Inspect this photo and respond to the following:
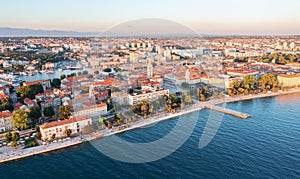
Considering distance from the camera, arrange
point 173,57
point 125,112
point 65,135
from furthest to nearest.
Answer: point 173,57 → point 125,112 → point 65,135

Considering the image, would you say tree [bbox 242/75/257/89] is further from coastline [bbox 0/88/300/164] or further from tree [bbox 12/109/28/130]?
tree [bbox 12/109/28/130]

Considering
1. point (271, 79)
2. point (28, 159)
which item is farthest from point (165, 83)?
point (28, 159)

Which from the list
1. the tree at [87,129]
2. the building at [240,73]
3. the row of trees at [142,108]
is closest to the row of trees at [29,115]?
the tree at [87,129]

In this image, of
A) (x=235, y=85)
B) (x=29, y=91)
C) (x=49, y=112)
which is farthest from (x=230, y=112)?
(x=29, y=91)

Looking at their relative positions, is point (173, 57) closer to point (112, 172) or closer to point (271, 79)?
point (271, 79)

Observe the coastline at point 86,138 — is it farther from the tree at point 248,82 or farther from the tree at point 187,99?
the tree at point 248,82

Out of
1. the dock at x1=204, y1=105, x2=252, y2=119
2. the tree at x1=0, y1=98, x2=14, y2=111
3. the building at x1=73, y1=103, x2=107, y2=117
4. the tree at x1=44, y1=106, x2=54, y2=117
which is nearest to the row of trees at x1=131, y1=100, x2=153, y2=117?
the building at x1=73, y1=103, x2=107, y2=117
